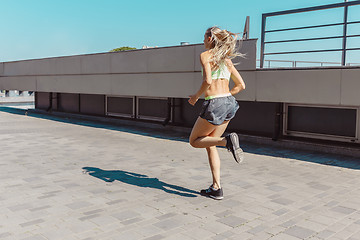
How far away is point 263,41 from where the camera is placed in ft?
30.5

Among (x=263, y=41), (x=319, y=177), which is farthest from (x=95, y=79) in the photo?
(x=319, y=177)

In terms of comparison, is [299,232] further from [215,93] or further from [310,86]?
[310,86]

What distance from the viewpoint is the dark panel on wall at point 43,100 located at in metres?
19.9

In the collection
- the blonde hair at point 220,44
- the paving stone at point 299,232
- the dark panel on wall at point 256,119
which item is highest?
the blonde hair at point 220,44

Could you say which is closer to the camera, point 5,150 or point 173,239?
point 173,239

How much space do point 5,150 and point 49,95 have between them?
36.6 feet

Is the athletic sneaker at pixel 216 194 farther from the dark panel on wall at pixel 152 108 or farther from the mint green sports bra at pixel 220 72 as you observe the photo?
the dark panel on wall at pixel 152 108

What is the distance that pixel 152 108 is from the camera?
45.1 feet

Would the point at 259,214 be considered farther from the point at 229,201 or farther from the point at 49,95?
the point at 49,95

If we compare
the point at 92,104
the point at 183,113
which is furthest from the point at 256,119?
the point at 92,104

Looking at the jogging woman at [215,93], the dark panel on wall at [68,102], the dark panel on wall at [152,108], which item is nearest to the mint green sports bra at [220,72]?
the jogging woman at [215,93]

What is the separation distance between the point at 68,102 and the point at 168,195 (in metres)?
14.2

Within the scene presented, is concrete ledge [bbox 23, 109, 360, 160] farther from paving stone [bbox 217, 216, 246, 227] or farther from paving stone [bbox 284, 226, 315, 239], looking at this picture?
paving stone [bbox 217, 216, 246, 227]

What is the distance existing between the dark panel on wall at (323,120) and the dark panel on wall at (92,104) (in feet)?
29.3
